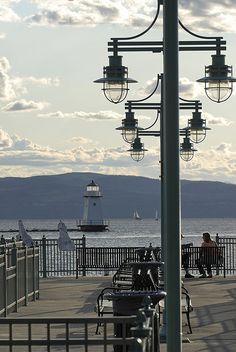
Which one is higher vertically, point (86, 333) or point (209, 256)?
point (209, 256)

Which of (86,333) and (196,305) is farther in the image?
(196,305)

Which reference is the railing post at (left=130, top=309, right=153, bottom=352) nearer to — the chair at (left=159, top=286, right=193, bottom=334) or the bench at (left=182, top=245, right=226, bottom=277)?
the chair at (left=159, top=286, right=193, bottom=334)

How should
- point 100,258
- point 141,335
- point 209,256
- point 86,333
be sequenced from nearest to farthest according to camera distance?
point 141,335, point 86,333, point 209,256, point 100,258

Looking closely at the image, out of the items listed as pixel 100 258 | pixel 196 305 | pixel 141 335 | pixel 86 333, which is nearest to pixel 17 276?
pixel 196 305

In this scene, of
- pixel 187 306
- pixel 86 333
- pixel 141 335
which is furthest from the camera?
pixel 187 306

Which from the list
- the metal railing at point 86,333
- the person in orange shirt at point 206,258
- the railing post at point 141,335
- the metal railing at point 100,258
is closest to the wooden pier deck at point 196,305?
the person in orange shirt at point 206,258

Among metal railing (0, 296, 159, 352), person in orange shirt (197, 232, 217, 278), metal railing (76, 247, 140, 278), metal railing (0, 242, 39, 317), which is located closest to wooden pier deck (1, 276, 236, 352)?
metal railing (0, 242, 39, 317)

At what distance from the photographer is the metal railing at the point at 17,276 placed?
859 inches

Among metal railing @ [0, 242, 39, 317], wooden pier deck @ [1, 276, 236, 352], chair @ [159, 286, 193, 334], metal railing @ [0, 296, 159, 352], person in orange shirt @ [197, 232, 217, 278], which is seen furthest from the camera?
person in orange shirt @ [197, 232, 217, 278]

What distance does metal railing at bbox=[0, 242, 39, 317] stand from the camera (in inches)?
859

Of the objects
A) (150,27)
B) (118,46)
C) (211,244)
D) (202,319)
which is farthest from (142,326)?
(211,244)

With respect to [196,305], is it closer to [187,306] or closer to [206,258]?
[187,306]

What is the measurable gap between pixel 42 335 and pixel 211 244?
674 inches

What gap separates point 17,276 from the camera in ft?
77.0
